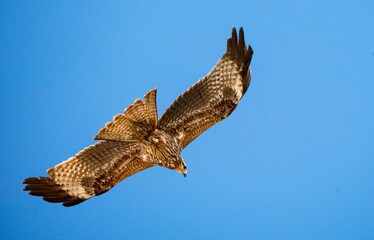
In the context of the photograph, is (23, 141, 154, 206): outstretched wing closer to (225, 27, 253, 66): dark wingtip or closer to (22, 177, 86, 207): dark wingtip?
(22, 177, 86, 207): dark wingtip

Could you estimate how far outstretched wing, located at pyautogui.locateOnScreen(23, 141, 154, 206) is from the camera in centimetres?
720

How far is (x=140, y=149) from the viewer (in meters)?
7.31

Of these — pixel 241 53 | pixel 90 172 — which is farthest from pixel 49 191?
pixel 241 53

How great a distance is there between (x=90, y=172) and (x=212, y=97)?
1988 millimetres

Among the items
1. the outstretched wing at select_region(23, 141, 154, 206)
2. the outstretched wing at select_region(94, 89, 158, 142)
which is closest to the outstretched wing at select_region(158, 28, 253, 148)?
the outstretched wing at select_region(94, 89, 158, 142)

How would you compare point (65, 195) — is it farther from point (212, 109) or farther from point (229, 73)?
point (229, 73)

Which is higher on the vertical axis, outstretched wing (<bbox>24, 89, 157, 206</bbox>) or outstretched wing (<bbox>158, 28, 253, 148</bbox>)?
outstretched wing (<bbox>158, 28, 253, 148</bbox>)

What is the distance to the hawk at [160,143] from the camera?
710cm

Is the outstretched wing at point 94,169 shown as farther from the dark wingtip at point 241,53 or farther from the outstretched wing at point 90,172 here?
the dark wingtip at point 241,53

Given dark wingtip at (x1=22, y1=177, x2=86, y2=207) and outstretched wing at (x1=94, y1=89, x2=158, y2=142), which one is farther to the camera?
dark wingtip at (x1=22, y1=177, x2=86, y2=207)

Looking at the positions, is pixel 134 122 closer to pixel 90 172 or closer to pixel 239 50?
pixel 90 172

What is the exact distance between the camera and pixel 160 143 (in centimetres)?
711

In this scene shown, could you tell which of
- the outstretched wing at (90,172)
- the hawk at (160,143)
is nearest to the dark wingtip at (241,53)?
the hawk at (160,143)

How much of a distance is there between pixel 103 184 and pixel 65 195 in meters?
0.54
